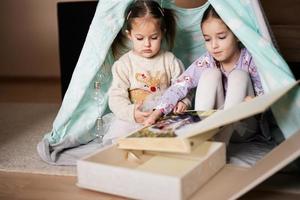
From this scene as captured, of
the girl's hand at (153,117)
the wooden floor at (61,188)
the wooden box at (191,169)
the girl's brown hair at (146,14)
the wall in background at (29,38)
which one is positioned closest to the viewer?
the wooden box at (191,169)

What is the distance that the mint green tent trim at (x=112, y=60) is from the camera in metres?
1.07

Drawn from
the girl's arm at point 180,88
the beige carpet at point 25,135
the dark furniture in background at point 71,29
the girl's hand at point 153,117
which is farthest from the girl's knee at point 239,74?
the dark furniture in background at point 71,29

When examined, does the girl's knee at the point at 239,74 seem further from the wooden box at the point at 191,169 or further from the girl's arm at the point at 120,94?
the girl's arm at the point at 120,94

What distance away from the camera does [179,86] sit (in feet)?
4.21

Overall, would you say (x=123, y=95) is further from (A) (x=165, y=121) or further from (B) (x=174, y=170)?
(B) (x=174, y=170)

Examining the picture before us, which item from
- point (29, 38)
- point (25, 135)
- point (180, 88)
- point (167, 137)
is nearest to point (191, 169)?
point (167, 137)

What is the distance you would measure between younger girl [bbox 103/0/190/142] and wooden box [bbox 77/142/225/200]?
22cm

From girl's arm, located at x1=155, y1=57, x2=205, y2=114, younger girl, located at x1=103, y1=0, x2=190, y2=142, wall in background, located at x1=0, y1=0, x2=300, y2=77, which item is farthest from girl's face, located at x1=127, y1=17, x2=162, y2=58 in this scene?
wall in background, located at x1=0, y1=0, x2=300, y2=77

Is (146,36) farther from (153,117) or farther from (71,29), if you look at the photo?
(71,29)

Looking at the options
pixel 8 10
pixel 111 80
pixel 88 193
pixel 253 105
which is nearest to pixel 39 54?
pixel 8 10

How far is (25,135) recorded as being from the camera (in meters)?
1.56

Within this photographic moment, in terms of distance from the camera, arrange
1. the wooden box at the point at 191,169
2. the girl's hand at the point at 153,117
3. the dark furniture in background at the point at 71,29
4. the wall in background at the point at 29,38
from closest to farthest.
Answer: the wooden box at the point at 191,169, the girl's hand at the point at 153,117, the dark furniture in background at the point at 71,29, the wall in background at the point at 29,38

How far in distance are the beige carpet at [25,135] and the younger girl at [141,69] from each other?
0.70 ft

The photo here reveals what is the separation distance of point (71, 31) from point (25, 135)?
65cm
